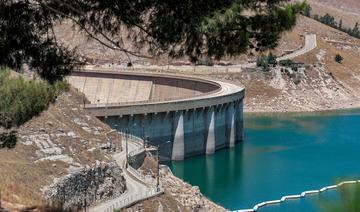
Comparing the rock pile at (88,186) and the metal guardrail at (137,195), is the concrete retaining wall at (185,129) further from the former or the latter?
the rock pile at (88,186)

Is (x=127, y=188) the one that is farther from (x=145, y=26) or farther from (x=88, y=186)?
(x=145, y=26)

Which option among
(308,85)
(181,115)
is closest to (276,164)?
(181,115)

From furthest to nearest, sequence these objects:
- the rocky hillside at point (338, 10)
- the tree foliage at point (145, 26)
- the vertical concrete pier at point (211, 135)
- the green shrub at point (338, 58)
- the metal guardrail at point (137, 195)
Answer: the rocky hillside at point (338, 10)
the green shrub at point (338, 58)
the vertical concrete pier at point (211, 135)
the metal guardrail at point (137, 195)
the tree foliage at point (145, 26)

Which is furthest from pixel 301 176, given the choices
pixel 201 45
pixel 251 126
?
pixel 201 45

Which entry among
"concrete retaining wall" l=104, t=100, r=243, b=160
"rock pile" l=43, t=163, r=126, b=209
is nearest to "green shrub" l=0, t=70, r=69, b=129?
"rock pile" l=43, t=163, r=126, b=209

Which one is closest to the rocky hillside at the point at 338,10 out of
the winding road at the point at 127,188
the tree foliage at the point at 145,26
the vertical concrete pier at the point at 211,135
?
the vertical concrete pier at the point at 211,135

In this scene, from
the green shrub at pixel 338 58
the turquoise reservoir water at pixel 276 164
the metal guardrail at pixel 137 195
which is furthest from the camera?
the green shrub at pixel 338 58

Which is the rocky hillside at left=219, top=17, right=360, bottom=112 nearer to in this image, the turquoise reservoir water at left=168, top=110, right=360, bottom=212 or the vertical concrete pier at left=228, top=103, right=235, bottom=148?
the turquoise reservoir water at left=168, top=110, right=360, bottom=212
